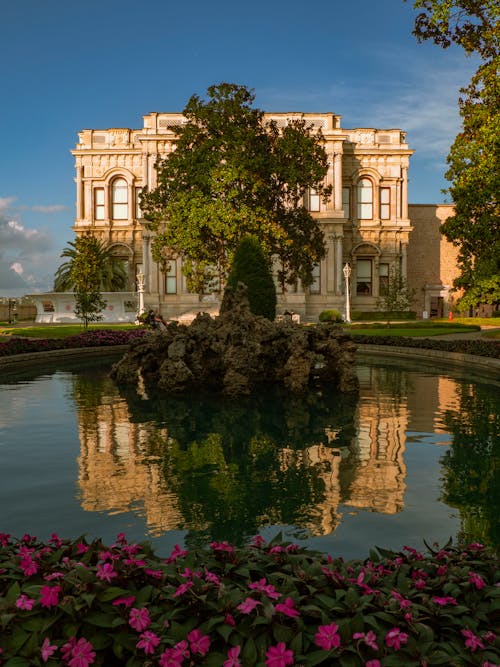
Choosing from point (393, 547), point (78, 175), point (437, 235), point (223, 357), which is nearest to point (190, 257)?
point (223, 357)

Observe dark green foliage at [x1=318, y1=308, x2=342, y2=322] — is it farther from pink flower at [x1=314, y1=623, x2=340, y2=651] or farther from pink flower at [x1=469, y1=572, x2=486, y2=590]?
pink flower at [x1=314, y1=623, x2=340, y2=651]

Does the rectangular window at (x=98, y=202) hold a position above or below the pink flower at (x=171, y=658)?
above

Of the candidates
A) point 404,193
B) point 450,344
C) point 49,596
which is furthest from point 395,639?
point 404,193

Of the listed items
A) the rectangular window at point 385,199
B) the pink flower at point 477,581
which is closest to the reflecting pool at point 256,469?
the pink flower at point 477,581

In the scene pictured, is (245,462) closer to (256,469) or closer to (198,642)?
(256,469)

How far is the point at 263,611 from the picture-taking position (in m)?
2.88

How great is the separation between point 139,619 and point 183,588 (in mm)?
258

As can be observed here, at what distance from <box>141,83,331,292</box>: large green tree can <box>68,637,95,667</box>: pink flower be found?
24.3m

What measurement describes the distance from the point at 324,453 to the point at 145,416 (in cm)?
392

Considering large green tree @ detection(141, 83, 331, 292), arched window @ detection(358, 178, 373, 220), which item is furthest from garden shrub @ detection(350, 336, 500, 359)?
arched window @ detection(358, 178, 373, 220)

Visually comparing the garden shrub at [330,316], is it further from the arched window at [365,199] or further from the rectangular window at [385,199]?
the rectangular window at [385,199]

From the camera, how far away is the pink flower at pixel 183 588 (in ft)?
9.69

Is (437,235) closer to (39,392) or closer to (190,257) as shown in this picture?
(190,257)

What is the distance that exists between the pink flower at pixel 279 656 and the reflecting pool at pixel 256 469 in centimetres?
208
